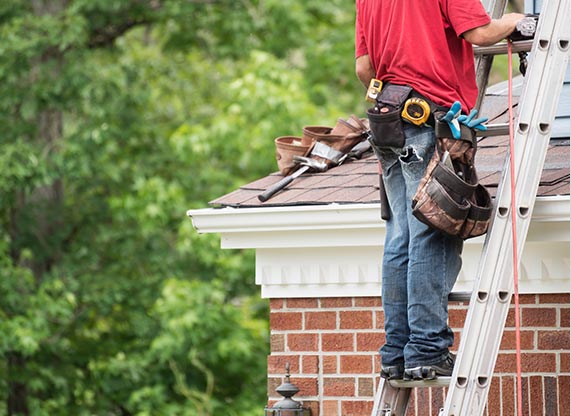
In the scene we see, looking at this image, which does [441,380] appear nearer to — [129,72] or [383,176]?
[383,176]

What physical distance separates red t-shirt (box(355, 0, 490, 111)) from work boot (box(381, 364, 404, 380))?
1.04 meters

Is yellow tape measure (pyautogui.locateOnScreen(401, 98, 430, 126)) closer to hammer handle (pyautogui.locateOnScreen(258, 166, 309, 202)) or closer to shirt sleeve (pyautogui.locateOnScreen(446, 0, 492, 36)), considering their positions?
shirt sleeve (pyautogui.locateOnScreen(446, 0, 492, 36))

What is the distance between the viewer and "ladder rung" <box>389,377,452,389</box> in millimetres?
4857

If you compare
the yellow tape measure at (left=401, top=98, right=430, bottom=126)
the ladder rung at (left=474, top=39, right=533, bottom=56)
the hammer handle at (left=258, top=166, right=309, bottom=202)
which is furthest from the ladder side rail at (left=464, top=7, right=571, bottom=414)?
the hammer handle at (left=258, top=166, right=309, bottom=202)

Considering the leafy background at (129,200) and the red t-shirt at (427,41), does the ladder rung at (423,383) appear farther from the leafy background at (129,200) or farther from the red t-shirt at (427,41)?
the leafy background at (129,200)

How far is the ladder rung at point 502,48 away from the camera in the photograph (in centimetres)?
497

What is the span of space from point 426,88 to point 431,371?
105cm

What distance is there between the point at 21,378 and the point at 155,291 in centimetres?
181

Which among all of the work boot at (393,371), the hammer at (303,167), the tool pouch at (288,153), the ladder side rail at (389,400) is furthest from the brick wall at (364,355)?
the work boot at (393,371)

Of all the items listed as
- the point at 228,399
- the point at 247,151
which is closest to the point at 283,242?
the point at 247,151

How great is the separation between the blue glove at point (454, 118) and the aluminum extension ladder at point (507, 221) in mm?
233

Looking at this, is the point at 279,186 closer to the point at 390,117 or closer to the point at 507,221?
the point at 390,117

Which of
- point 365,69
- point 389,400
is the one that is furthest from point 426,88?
point 389,400

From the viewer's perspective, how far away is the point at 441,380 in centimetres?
486
